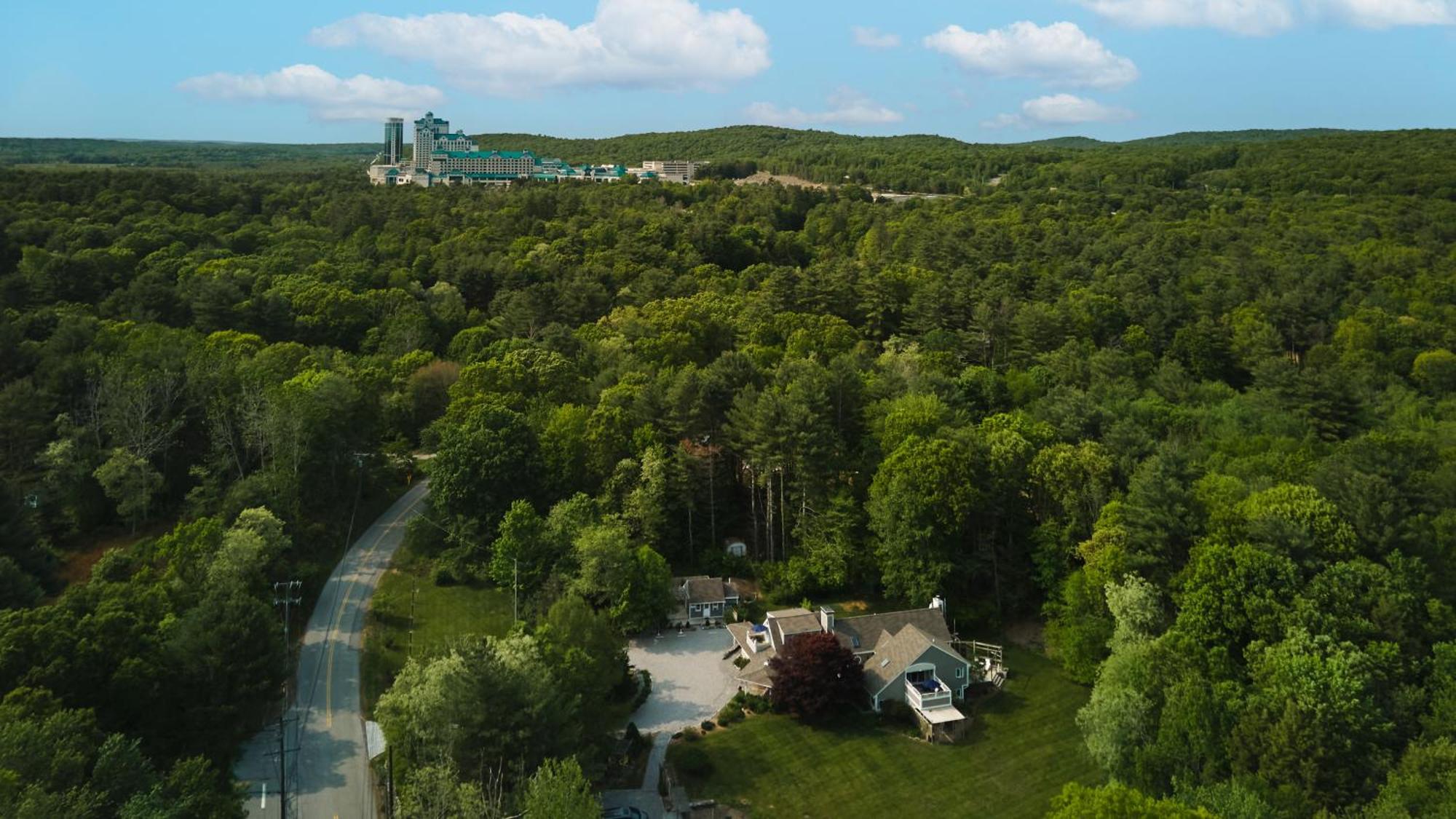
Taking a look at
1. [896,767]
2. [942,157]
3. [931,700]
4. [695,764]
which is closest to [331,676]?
[695,764]

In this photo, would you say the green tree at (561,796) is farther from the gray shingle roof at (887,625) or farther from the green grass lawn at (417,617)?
the gray shingle roof at (887,625)

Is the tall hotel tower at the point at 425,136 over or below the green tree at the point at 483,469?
over

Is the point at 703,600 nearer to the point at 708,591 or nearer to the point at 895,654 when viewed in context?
the point at 708,591

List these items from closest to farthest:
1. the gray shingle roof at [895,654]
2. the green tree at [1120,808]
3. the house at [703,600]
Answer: the green tree at [1120,808] → the gray shingle roof at [895,654] → the house at [703,600]

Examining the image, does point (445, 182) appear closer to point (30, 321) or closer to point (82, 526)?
point (30, 321)

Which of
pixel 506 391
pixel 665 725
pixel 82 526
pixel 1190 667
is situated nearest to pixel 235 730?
pixel 665 725

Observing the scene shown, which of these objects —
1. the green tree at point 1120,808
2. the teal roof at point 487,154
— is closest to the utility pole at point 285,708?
the green tree at point 1120,808

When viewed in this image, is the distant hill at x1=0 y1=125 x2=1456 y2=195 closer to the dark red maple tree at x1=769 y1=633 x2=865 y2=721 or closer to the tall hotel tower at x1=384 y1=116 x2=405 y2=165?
the tall hotel tower at x1=384 y1=116 x2=405 y2=165

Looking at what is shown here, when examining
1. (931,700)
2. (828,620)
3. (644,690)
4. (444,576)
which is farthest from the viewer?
(444,576)
